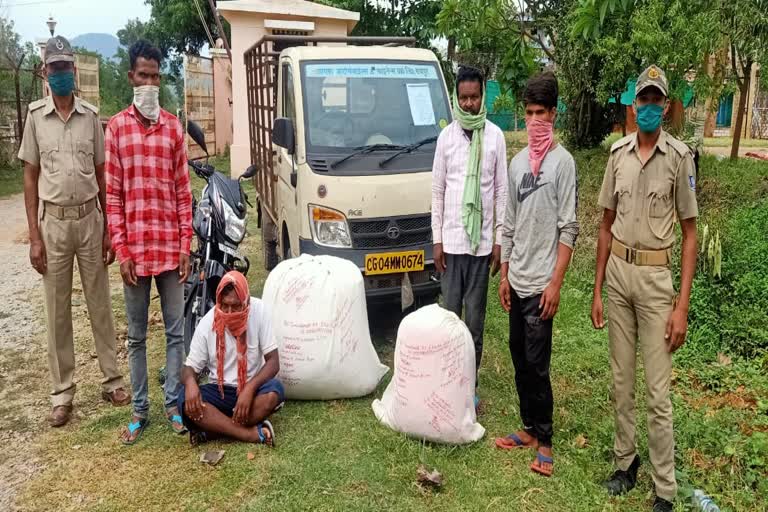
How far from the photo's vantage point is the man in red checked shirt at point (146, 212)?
12.0ft

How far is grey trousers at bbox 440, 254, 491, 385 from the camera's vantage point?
12.8 feet

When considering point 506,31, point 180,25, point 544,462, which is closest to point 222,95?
point 180,25

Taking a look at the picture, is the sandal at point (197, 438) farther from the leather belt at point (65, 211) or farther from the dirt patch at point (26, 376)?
the leather belt at point (65, 211)

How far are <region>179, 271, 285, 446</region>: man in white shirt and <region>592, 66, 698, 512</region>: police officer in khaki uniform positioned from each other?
1.97 m

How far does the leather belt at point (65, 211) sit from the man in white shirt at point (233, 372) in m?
1.07

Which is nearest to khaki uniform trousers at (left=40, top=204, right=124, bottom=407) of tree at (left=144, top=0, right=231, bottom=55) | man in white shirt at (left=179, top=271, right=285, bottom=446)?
man in white shirt at (left=179, top=271, right=285, bottom=446)

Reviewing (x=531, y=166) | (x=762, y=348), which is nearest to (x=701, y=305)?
(x=762, y=348)

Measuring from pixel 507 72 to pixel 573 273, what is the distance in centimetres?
421

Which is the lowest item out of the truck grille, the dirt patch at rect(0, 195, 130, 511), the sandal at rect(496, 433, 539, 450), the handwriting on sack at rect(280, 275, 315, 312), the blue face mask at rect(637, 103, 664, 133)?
the dirt patch at rect(0, 195, 130, 511)

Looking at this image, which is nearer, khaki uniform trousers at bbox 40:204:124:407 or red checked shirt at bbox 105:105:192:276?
red checked shirt at bbox 105:105:192:276

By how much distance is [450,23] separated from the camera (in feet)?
31.2

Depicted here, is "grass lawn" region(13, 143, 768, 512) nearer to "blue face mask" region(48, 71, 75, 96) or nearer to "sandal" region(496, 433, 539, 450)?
"sandal" region(496, 433, 539, 450)

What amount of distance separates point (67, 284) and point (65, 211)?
0.48 m

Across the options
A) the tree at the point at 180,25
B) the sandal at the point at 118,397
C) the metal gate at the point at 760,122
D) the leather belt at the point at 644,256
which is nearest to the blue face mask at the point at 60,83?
the sandal at the point at 118,397
